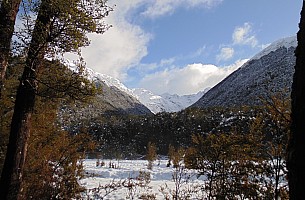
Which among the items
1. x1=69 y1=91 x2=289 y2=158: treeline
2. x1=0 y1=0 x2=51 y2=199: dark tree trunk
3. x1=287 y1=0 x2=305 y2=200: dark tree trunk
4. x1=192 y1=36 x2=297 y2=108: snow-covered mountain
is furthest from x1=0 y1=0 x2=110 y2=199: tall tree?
x1=192 y1=36 x2=297 y2=108: snow-covered mountain

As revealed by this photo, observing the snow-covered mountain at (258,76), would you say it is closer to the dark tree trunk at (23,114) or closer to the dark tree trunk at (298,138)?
the dark tree trunk at (23,114)

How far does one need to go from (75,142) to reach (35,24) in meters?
6.05

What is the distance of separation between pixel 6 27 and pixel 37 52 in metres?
0.58

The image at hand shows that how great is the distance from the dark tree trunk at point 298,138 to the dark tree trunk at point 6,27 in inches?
160

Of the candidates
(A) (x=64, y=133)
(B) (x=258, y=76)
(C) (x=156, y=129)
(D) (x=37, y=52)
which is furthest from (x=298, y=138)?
(B) (x=258, y=76)

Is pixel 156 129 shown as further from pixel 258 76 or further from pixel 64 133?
pixel 64 133

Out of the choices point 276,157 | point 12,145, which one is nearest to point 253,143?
point 276,157

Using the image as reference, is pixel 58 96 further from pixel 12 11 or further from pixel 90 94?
pixel 12 11

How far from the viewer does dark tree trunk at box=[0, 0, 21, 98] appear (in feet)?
14.5

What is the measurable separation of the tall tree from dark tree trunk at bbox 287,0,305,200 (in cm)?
362

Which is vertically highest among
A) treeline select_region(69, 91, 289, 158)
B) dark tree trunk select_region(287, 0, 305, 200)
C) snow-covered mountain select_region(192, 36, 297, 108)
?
snow-covered mountain select_region(192, 36, 297, 108)

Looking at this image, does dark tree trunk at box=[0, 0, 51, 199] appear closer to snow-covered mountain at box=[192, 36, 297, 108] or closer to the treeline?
the treeline

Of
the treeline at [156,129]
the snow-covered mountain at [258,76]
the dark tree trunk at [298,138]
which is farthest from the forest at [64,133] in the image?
the snow-covered mountain at [258,76]

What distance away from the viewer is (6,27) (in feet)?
14.8
